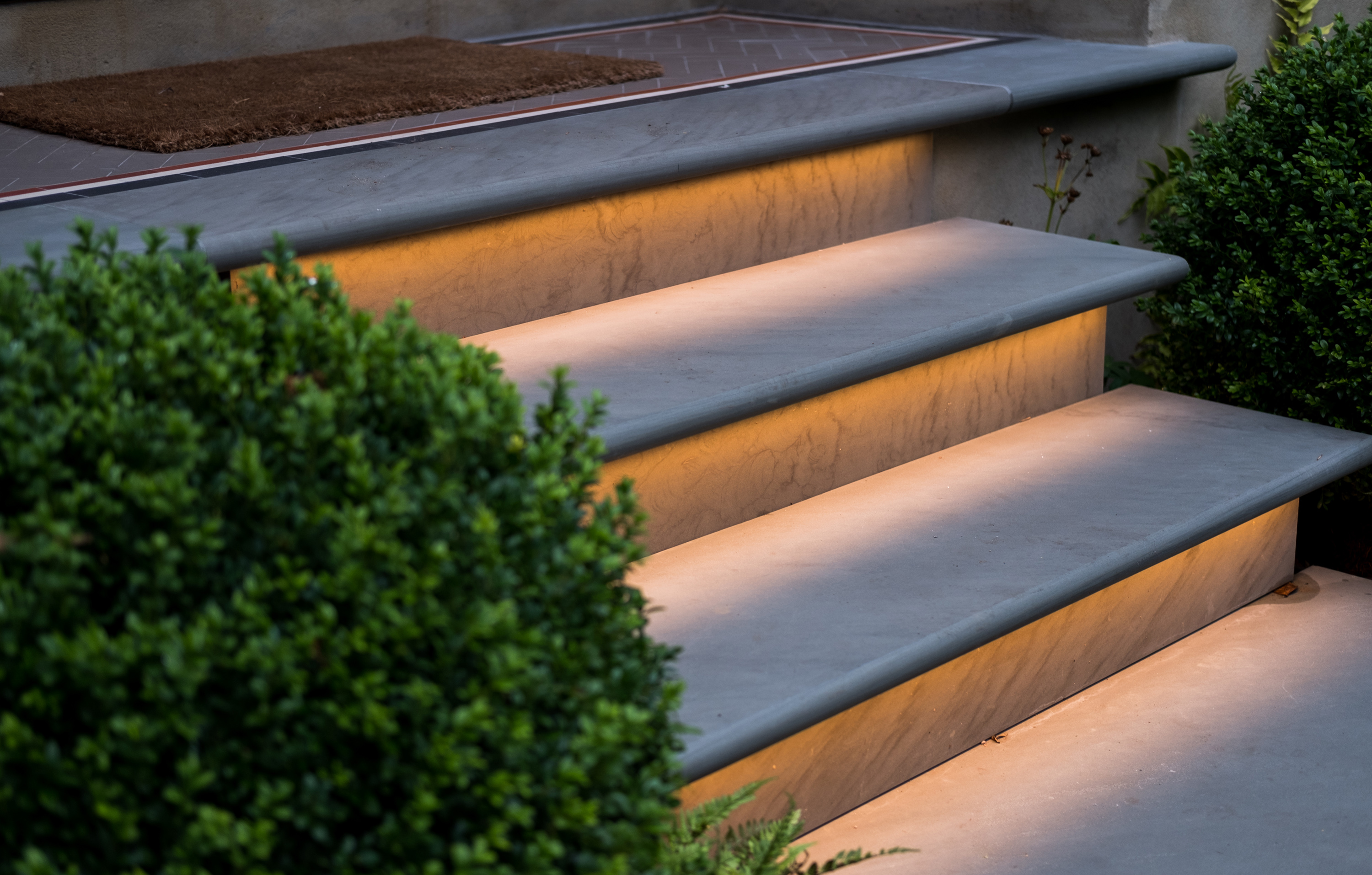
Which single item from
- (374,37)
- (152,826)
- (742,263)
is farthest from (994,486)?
(374,37)

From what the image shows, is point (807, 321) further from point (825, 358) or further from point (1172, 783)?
point (1172, 783)

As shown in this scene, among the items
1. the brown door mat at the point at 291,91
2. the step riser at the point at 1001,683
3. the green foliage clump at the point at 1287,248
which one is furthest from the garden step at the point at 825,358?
the brown door mat at the point at 291,91

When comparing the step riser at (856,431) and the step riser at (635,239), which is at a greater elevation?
the step riser at (635,239)

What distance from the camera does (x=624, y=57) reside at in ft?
12.6

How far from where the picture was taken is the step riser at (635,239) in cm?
228

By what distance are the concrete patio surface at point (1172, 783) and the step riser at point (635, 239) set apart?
110 cm

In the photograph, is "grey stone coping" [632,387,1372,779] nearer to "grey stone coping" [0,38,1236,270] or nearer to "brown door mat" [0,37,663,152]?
"grey stone coping" [0,38,1236,270]

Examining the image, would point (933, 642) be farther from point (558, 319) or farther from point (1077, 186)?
point (1077, 186)

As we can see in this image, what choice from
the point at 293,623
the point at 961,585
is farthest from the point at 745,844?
the point at 293,623

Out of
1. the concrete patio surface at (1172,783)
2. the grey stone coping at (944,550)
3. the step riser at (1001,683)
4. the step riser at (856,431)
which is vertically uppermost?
the step riser at (856,431)

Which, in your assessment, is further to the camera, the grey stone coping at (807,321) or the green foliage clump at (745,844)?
the grey stone coping at (807,321)

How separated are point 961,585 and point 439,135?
1516 millimetres

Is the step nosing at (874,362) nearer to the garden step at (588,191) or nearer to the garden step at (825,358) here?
the garden step at (825,358)

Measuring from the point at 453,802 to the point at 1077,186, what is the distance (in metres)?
2.77
